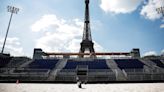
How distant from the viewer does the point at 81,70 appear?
120 ft

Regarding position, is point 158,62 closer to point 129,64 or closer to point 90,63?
point 129,64

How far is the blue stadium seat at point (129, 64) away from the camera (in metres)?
38.6

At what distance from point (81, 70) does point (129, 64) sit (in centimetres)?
1234

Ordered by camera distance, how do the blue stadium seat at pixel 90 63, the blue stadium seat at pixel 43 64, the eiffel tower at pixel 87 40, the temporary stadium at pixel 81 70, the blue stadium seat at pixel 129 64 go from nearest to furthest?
the temporary stadium at pixel 81 70 < the blue stadium seat at pixel 129 64 < the blue stadium seat at pixel 43 64 < the blue stadium seat at pixel 90 63 < the eiffel tower at pixel 87 40

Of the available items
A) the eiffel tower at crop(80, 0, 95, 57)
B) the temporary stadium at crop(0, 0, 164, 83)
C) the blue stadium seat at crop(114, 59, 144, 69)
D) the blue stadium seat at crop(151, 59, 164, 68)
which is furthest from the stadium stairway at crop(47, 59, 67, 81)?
the blue stadium seat at crop(151, 59, 164, 68)

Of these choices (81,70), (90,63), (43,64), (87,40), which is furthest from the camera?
(87,40)

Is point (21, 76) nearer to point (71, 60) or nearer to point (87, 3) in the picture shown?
point (71, 60)

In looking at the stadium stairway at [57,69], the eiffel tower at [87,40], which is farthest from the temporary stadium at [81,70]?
the eiffel tower at [87,40]

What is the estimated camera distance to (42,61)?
147 feet

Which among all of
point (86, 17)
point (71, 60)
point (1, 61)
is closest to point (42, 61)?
point (71, 60)

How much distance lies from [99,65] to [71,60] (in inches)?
342

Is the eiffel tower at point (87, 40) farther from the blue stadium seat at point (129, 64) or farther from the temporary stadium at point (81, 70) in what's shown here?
the blue stadium seat at point (129, 64)

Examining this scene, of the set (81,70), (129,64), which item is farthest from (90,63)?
(129,64)

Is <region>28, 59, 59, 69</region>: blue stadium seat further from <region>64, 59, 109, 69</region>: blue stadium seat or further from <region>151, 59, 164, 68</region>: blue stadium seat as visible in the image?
<region>151, 59, 164, 68</region>: blue stadium seat
